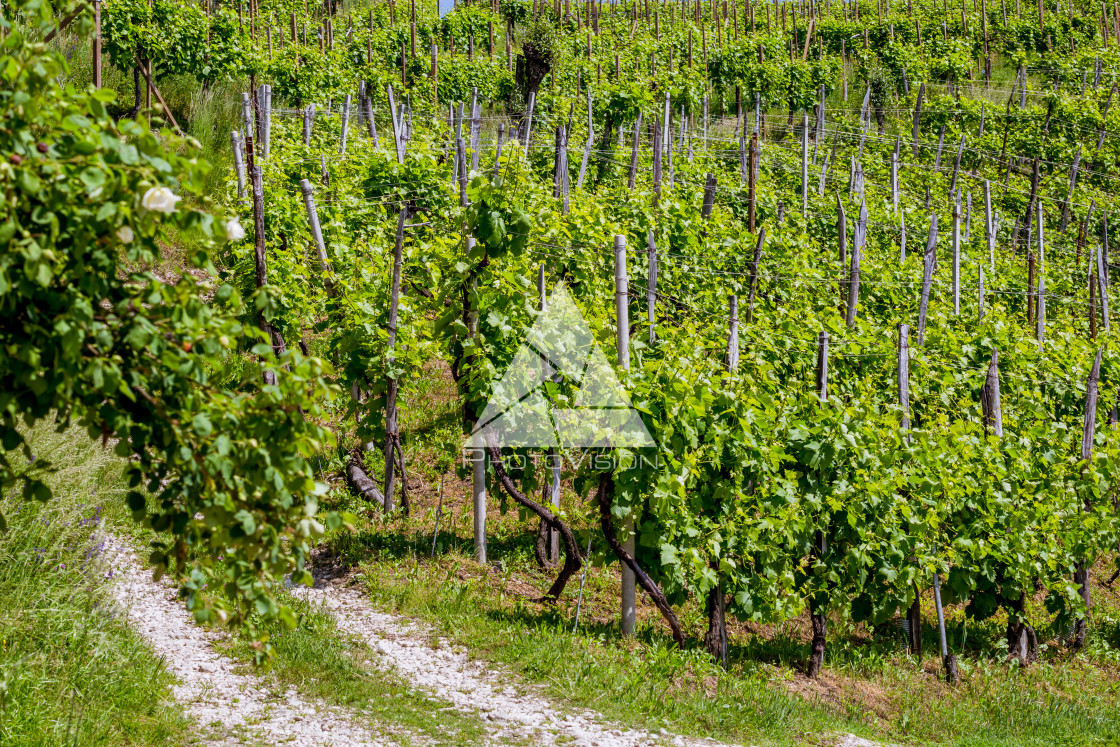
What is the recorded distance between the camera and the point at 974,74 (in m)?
27.2

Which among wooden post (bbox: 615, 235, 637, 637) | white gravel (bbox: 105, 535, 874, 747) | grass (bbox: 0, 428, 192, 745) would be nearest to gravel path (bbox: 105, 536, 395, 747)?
white gravel (bbox: 105, 535, 874, 747)

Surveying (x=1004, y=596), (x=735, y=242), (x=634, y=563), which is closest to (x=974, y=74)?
(x=735, y=242)

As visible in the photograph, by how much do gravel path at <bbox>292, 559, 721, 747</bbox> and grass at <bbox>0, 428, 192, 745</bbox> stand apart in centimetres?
120

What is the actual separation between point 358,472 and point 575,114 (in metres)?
12.2

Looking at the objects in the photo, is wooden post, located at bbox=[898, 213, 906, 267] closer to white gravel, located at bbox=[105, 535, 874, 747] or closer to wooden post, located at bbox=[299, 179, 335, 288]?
wooden post, located at bbox=[299, 179, 335, 288]

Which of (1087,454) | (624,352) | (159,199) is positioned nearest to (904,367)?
(1087,454)

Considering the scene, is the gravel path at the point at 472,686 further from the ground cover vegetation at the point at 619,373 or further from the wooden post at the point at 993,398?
the wooden post at the point at 993,398

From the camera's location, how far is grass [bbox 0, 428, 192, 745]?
12.6ft

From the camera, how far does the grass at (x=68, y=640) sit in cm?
385

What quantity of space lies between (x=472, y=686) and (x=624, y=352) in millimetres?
2124

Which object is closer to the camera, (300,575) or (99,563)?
(300,575)

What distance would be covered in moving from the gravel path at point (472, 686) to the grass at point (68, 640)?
1.20m

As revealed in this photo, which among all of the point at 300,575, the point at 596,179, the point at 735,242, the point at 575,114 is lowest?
the point at 300,575

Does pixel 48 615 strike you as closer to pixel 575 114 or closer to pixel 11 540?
pixel 11 540
